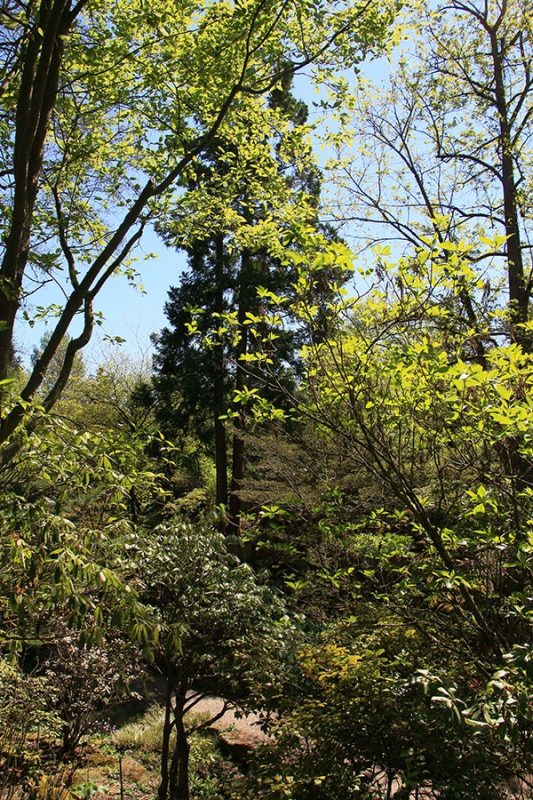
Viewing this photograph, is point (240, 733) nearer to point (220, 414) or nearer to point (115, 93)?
point (115, 93)

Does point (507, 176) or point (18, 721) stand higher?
point (507, 176)

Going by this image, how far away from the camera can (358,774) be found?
2938 mm

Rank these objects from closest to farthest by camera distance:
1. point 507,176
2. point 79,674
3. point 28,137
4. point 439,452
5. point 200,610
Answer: point 439,452, point 28,137, point 200,610, point 79,674, point 507,176

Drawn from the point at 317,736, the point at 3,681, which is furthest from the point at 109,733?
the point at 317,736

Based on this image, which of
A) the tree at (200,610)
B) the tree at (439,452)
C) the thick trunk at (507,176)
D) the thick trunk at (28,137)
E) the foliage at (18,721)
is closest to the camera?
the tree at (439,452)

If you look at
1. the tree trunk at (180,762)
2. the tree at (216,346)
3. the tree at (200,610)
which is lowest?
the tree trunk at (180,762)

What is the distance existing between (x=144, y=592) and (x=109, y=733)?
12.2 feet

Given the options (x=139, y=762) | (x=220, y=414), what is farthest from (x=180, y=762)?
(x=220, y=414)

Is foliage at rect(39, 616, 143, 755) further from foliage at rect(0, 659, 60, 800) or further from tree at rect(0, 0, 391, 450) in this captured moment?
tree at rect(0, 0, 391, 450)

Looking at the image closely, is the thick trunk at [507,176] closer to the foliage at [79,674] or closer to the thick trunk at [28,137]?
the thick trunk at [28,137]

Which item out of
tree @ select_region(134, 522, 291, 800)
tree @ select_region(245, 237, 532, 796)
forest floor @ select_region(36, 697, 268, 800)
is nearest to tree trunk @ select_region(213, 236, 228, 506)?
forest floor @ select_region(36, 697, 268, 800)

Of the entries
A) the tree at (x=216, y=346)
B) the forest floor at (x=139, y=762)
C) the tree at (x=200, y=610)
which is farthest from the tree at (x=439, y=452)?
the tree at (x=216, y=346)

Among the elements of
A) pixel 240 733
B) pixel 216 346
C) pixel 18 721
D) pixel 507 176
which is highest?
pixel 507 176

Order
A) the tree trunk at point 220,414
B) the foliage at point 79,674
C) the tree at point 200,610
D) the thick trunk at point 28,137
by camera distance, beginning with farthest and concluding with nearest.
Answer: the tree trunk at point 220,414, the foliage at point 79,674, the tree at point 200,610, the thick trunk at point 28,137
